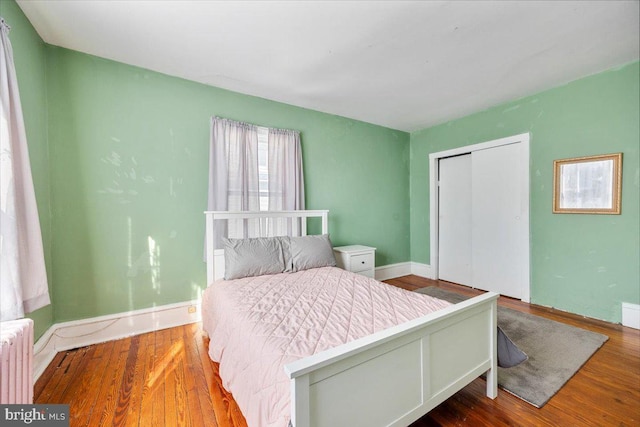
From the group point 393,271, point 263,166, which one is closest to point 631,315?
point 393,271

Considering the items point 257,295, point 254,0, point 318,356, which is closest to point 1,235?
point 257,295

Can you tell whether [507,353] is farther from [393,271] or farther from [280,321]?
[393,271]

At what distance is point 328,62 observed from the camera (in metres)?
2.25

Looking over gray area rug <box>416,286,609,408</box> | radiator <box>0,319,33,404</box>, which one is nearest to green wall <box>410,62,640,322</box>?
gray area rug <box>416,286,609,408</box>

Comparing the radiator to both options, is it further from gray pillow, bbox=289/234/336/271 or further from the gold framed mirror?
the gold framed mirror

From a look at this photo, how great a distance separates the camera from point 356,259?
3092 mm

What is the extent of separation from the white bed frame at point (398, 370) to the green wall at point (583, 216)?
77.5 inches

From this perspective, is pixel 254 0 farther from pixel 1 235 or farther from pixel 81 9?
pixel 1 235

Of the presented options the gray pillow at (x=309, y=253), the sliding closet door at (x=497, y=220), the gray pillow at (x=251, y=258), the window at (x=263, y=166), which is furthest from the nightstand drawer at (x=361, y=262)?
the sliding closet door at (x=497, y=220)

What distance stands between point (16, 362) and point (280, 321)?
1.14m

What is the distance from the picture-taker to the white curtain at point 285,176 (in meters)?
2.93

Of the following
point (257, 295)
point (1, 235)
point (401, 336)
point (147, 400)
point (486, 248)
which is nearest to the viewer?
point (401, 336)

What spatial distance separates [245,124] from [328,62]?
3.54 feet

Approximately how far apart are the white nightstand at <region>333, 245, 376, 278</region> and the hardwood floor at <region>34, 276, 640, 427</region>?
161 centimetres
